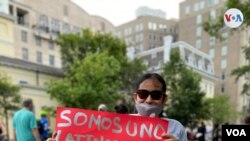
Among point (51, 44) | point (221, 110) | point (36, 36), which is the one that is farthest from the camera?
point (51, 44)

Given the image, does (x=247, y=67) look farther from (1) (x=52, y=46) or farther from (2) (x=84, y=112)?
(1) (x=52, y=46)

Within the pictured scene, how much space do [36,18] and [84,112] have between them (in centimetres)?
6559

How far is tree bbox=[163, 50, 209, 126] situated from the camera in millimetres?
32906

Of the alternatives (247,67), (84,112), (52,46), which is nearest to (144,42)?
(52,46)

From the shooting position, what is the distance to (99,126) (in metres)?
2.88

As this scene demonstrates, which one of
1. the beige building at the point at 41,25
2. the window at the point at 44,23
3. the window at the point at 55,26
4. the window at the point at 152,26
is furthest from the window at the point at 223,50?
the window at the point at 44,23

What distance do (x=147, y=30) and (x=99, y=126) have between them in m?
64.5

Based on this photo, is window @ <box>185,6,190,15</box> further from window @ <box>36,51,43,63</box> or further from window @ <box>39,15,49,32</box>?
window @ <box>36,51,43,63</box>

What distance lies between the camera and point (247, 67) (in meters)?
14.9

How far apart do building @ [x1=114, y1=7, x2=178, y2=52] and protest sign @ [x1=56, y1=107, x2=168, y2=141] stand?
182 ft

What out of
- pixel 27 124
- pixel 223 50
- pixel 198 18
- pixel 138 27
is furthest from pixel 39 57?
pixel 27 124

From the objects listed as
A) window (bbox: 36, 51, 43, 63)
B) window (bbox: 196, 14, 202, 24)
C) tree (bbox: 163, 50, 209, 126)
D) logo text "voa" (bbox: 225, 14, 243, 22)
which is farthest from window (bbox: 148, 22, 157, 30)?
logo text "voa" (bbox: 225, 14, 243, 22)

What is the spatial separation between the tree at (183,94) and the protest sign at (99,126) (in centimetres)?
2996

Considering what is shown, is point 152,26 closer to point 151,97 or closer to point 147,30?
point 147,30
